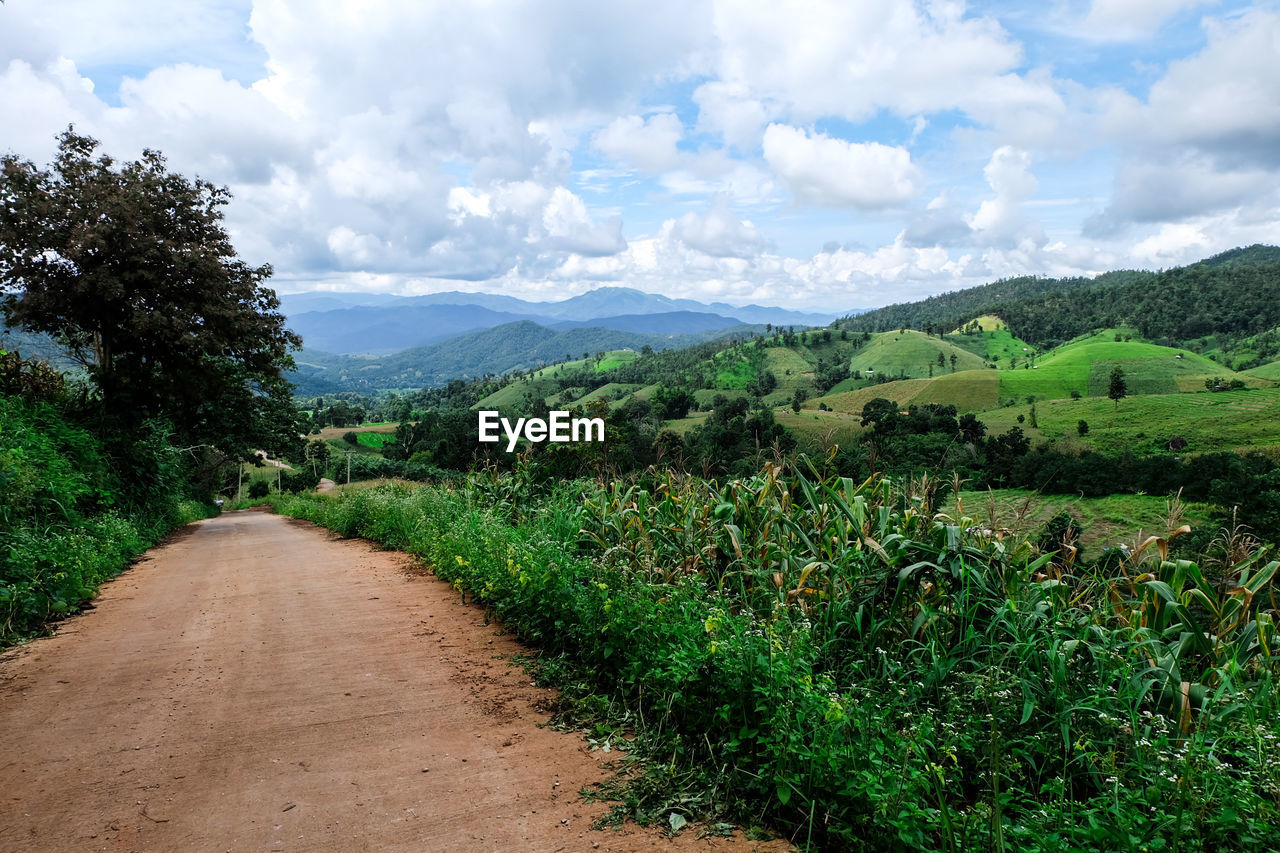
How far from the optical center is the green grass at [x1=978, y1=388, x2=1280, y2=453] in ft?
164

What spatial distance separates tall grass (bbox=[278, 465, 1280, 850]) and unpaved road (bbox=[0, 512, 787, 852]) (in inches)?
18.9

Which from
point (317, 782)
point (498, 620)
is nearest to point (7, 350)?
point (498, 620)

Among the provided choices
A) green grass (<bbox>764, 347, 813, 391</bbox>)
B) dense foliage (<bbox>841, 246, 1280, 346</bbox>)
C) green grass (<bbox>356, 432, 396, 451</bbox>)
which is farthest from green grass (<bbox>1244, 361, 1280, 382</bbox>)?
green grass (<bbox>356, 432, 396, 451</bbox>)

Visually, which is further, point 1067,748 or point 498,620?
point 498,620

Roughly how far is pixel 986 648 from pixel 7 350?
15173 millimetres

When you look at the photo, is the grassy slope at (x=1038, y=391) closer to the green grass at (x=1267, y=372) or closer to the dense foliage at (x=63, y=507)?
the green grass at (x=1267, y=372)

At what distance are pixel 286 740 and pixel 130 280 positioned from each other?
516 inches

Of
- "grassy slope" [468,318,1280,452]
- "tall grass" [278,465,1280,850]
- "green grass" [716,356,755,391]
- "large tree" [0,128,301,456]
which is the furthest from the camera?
"green grass" [716,356,755,391]

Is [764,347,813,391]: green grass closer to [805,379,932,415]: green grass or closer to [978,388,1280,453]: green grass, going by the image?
[805,379,932,415]: green grass

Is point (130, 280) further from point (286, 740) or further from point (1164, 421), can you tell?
point (1164, 421)

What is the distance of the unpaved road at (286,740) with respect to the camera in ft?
9.30

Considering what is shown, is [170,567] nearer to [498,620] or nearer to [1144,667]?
[498,620]

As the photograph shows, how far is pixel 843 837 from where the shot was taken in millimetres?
2684

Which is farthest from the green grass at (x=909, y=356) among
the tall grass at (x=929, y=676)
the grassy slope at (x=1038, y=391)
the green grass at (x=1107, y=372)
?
the tall grass at (x=929, y=676)
